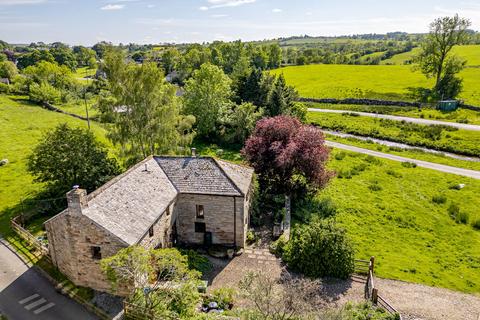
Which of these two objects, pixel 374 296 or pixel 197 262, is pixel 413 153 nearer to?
pixel 374 296

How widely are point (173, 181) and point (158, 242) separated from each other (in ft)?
20.0

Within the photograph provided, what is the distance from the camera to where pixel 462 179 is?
47031 mm

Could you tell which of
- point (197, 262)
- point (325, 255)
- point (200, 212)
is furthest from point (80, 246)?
point (325, 255)

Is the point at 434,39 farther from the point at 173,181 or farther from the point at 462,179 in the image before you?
the point at 173,181

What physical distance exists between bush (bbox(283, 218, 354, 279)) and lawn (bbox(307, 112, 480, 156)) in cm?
4341

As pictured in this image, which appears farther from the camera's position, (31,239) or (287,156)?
(287,156)

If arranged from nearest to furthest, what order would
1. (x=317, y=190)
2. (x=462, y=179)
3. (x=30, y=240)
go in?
(x=30, y=240) → (x=317, y=190) → (x=462, y=179)

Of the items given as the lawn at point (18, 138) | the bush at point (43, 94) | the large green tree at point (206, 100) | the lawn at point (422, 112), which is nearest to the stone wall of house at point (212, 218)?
the lawn at point (18, 138)

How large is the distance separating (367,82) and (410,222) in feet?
286

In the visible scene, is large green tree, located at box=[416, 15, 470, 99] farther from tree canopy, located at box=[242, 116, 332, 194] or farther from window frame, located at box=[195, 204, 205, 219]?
window frame, located at box=[195, 204, 205, 219]

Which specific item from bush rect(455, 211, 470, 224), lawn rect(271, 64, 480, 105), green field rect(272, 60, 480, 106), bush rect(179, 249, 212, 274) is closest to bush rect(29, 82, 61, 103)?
green field rect(272, 60, 480, 106)

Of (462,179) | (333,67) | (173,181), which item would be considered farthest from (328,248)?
(333,67)

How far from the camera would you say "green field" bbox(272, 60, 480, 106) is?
98.2m

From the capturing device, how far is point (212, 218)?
31.0m
